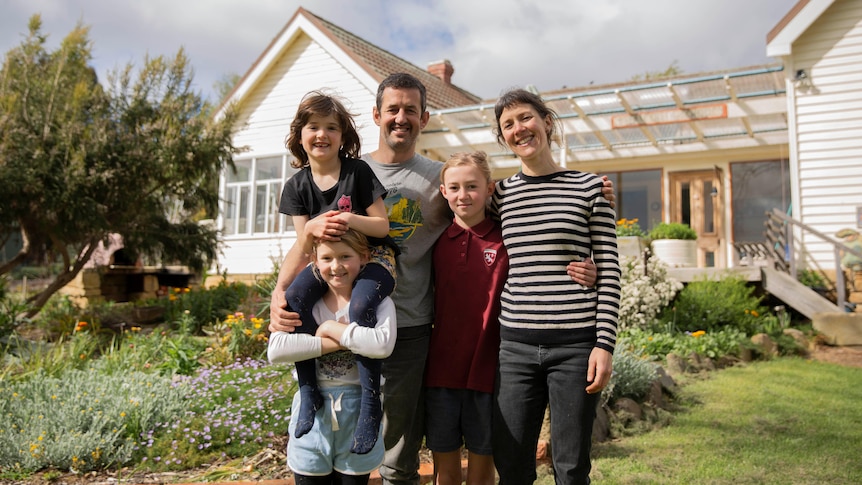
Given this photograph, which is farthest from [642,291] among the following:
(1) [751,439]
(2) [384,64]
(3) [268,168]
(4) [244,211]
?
(4) [244,211]

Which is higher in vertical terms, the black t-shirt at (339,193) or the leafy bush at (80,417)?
the black t-shirt at (339,193)

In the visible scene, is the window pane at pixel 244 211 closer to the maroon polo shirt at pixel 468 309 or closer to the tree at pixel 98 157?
the tree at pixel 98 157

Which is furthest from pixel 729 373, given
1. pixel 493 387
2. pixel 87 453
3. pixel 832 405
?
pixel 87 453

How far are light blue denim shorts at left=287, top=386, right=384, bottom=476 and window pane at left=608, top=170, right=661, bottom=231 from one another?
37.2 feet

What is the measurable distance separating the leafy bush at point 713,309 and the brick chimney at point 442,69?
10.4m

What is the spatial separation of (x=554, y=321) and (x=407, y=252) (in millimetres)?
690

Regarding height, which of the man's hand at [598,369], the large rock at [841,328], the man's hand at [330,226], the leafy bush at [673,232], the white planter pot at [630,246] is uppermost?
the leafy bush at [673,232]

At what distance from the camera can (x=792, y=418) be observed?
453 cm

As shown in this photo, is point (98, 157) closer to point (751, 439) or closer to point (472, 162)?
point (472, 162)

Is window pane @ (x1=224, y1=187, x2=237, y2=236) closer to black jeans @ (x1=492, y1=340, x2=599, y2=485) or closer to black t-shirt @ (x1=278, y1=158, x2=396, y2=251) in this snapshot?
black t-shirt @ (x1=278, y1=158, x2=396, y2=251)

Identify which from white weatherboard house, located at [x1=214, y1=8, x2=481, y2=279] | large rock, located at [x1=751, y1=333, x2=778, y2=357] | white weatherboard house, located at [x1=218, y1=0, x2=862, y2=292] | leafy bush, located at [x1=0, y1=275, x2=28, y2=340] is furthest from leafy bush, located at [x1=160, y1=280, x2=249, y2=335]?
large rock, located at [x1=751, y1=333, x2=778, y2=357]

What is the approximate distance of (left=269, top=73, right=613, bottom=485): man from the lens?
95.8 inches

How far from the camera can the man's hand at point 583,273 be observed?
2.19 m

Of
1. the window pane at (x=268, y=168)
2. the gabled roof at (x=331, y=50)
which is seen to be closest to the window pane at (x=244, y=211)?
the window pane at (x=268, y=168)
